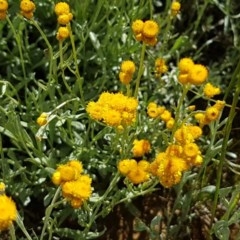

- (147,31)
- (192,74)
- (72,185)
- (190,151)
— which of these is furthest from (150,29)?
(72,185)

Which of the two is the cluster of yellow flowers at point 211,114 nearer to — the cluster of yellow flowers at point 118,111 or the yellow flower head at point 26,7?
the cluster of yellow flowers at point 118,111

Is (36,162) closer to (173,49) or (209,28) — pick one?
(173,49)

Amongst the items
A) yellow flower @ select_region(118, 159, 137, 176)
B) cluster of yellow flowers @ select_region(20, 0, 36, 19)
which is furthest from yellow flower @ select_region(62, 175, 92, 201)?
cluster of yellow flowers @ select_region(20, 0, 36, 19)

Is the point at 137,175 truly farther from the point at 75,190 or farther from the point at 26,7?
the point at 26,7

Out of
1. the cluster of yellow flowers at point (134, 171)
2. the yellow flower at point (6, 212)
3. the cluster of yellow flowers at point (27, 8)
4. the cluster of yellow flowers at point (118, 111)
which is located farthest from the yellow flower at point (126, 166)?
the cluster of yellow flowers at point (27, 8)

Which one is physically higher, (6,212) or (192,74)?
(192,74)

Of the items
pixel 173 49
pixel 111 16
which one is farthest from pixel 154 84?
pixel 111 16

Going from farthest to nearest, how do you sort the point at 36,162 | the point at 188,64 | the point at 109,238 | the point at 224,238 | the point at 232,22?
1. the point at 232,22
2. the point at 109,238
3. the point at 36,162
4. the point at 224,238
5. the point at 188,64
